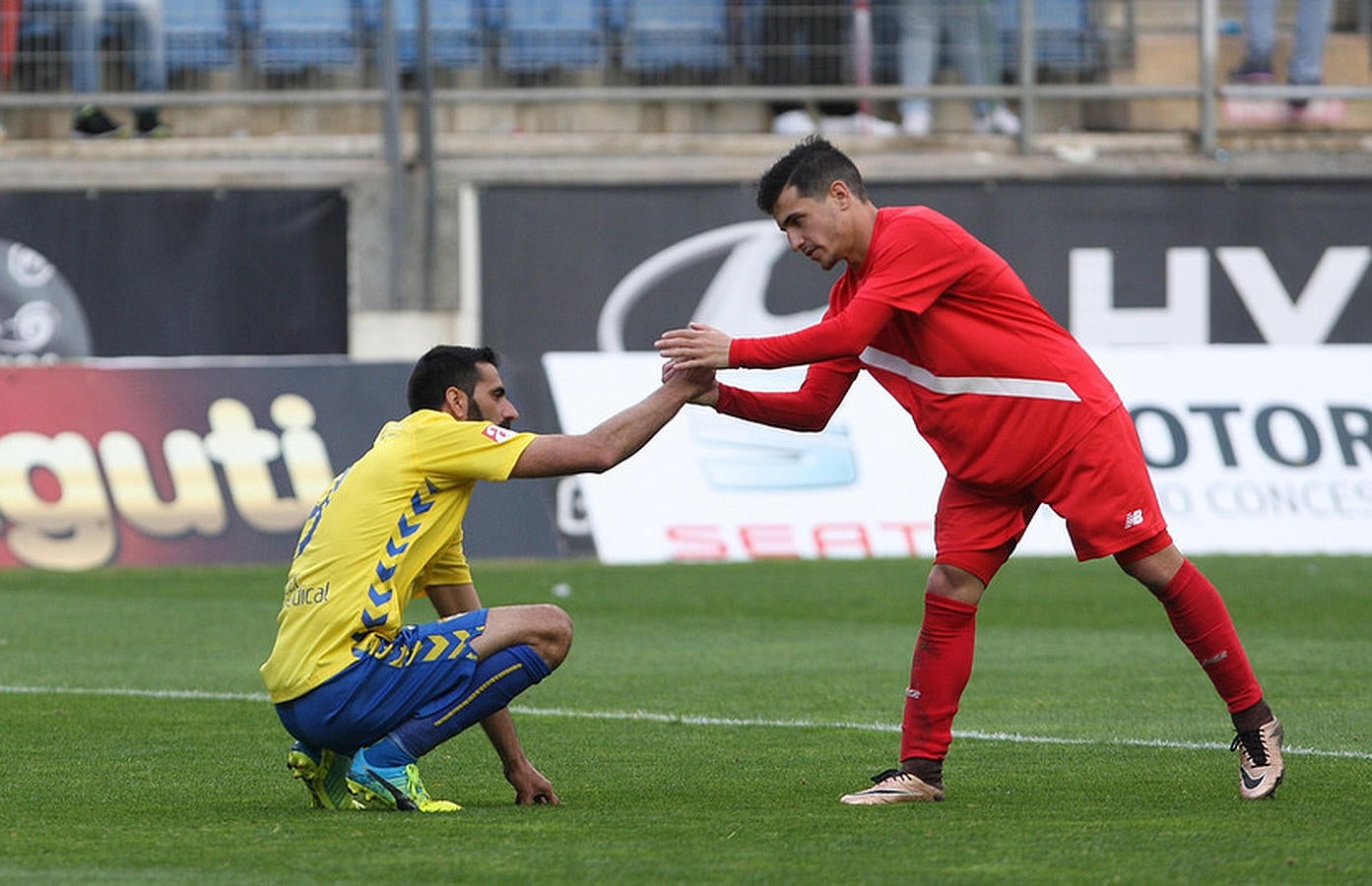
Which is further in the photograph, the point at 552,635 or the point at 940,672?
the point at 940,672

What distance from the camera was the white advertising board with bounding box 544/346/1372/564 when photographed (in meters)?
17.0

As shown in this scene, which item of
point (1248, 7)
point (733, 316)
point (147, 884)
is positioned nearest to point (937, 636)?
point (147, 884)

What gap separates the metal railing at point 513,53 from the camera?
20094 millimetres

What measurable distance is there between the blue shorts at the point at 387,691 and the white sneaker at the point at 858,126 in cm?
1504

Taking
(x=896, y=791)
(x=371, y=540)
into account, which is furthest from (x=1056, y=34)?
(x=371, y=540)

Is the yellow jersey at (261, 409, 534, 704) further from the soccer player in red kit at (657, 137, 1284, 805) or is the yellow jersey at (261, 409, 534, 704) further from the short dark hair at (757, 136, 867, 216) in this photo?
the short dark hair at (757, 136, 867, 216)

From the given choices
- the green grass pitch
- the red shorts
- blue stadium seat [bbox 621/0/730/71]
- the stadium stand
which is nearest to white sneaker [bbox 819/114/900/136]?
blue stadium seat [bbox 621/0/730/71]

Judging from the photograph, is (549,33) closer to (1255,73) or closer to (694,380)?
(1255,73)

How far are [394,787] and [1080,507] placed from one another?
7.04ft

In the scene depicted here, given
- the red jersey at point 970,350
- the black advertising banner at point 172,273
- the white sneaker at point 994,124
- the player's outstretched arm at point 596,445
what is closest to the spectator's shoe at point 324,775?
the player's outstretched arm at point 596,445

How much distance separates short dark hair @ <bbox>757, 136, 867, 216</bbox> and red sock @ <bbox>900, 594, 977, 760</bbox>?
1267 mm

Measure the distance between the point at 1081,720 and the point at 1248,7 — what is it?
14006 millimetres

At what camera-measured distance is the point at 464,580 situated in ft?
22.6

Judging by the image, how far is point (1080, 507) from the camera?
260 inches
